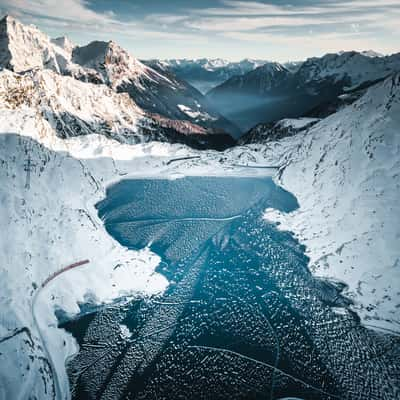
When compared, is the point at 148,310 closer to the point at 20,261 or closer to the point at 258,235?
the point at 20,261

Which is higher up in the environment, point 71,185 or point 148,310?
point 71,185

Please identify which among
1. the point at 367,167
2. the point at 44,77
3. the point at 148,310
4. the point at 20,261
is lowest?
the point at 148,310

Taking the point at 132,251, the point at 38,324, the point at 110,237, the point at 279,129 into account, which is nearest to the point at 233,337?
the point at 38,324

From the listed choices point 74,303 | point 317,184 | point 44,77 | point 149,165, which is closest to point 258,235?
point 317,184

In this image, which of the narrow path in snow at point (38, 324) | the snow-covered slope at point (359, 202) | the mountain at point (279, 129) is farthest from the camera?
the mountain at point (279, 129)

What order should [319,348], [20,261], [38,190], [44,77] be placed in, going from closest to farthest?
[319,348], [20,261], [38,190], [44,77]

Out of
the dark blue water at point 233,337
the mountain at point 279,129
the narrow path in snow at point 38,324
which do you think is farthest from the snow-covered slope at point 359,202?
the mountain at point 279,129

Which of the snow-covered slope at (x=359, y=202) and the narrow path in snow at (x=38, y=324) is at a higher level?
the snow-covered slope at (x=359, y=202)

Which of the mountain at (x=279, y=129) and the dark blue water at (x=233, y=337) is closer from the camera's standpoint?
the dark blue water at (x=233, y=337)

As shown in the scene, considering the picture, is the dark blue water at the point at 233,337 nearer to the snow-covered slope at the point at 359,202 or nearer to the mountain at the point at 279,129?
the snow-covered slope at the point at 359,202
